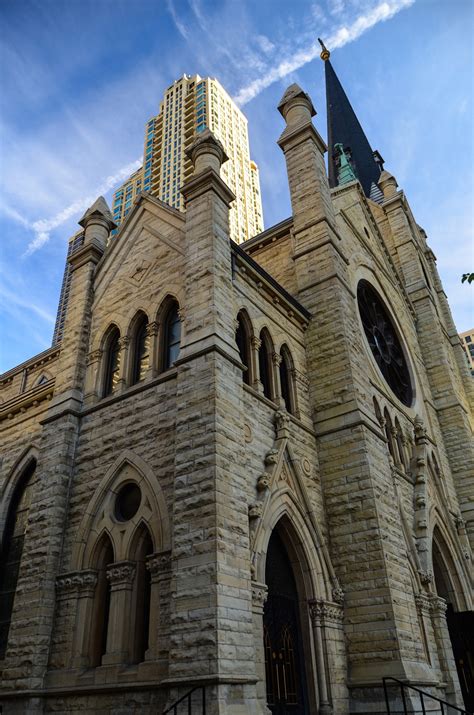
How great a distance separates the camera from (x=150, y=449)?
428 inches

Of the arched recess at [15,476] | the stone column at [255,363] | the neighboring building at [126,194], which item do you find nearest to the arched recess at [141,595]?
the stone column at [255,363]

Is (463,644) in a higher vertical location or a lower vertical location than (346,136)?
lower

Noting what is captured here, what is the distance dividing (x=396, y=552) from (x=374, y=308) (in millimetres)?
10872

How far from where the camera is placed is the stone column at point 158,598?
884 centimetres

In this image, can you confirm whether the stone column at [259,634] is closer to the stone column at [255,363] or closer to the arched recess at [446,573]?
the stone column at [255,363]

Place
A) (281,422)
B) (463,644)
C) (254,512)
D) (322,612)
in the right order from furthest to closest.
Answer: (463,644)
(281,422)
(322,612)
(254,512)

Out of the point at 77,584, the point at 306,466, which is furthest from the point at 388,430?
the point at 77,584

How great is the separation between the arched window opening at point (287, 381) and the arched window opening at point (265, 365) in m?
0.54

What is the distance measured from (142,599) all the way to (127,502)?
1.89 m

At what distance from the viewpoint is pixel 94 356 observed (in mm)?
13703

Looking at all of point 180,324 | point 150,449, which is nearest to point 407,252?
point 180,324

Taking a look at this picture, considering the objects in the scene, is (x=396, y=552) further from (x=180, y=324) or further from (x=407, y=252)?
(x=407, y=252)

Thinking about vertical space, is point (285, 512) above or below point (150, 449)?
below

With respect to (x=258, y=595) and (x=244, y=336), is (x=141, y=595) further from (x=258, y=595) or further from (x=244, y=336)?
(x=244, y=336)
